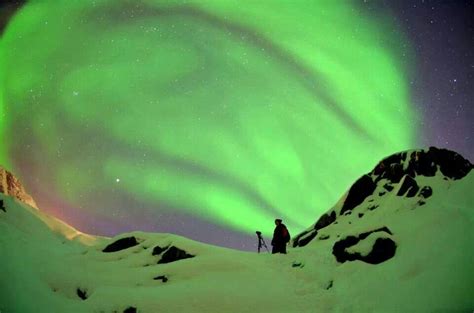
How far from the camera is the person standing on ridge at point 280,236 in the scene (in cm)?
926

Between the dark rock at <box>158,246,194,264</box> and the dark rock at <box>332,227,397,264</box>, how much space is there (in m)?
3.94

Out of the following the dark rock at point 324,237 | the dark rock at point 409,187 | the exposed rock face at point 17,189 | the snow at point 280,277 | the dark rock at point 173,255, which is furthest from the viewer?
the dark rock at point 324,237

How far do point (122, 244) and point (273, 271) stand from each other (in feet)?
17.9

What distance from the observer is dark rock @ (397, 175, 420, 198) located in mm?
11234

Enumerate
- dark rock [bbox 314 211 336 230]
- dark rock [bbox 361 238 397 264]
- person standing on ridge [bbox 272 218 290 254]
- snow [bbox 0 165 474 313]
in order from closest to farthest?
snow [bbox 0 165 474 313] → dark rock [bbox 361 238 397 264] → person standing on ridge [bbox 272 218 290 254] → dark rock [bbox 314 211 336 230]

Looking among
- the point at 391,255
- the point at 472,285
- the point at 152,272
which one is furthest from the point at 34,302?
the point at 472,285

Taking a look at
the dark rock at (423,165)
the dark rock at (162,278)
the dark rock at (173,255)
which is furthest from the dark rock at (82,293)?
the dark rock at (423,165)

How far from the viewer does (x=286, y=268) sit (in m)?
8.34

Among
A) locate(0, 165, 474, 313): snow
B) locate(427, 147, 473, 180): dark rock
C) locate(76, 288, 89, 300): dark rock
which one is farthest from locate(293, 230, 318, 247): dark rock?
locate(76, 288, 89, 300): dark rock

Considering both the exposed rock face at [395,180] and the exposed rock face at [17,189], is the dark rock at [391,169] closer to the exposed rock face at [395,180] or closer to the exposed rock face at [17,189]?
the exposed rock face at [395,180]

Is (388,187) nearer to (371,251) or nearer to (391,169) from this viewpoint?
(391,169)

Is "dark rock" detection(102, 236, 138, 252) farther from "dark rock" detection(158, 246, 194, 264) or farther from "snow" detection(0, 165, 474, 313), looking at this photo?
"dark rock" detection(158, 246, 194, 264)

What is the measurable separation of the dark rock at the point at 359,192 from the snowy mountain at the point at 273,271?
11.8 feet

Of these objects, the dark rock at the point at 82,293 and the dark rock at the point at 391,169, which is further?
the dark rock at the point at 391,169
